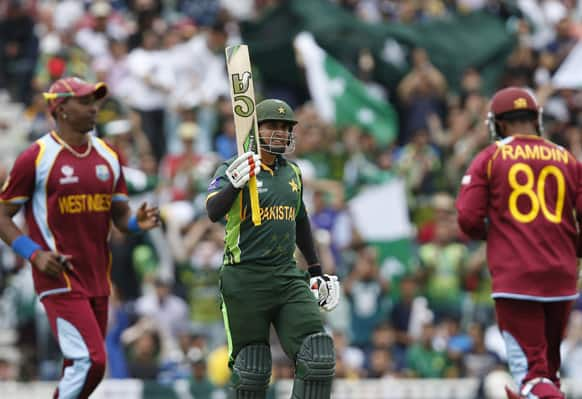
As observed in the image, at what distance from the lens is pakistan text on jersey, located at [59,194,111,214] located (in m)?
11.3

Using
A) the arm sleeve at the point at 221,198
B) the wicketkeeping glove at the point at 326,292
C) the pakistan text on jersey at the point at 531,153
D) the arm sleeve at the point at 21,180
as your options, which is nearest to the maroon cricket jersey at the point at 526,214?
the pakistan text on jersey at the point at 531,153

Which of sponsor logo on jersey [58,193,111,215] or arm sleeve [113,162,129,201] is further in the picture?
arm sleeve [113,162,129,201]

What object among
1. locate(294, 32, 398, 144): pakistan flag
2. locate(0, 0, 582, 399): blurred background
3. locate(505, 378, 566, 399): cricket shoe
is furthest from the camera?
locate(294, 32, 398, 144): pakistan flag

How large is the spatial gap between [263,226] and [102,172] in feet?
5.42

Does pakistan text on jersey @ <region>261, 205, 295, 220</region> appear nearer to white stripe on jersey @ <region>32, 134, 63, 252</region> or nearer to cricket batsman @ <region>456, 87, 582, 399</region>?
cricket batsman @ <region>456, 87, 582, 399</region>

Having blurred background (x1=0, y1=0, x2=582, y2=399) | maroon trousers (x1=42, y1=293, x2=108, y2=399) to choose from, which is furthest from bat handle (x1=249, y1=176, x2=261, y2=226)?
blurred background (x1=0, y1=0, x2=582, y2=399)

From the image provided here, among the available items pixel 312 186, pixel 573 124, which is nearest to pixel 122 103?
pixel 312 186

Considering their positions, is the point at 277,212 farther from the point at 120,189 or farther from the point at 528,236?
the point at 528,236

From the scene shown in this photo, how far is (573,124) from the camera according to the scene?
67.3ft

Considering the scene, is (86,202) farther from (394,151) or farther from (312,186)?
(394,151)

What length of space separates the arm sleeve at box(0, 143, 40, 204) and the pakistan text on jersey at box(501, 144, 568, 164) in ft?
11.8

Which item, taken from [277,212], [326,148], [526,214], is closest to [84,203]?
[277,212]

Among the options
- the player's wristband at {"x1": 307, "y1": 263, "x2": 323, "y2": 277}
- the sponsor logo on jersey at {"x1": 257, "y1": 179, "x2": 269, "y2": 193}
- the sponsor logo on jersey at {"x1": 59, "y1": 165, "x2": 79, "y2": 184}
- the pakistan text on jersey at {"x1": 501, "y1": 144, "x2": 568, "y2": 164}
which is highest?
the sponsor logo on jersey at {"x1": 59, "y1": 165, "x2": 79, "y2": 184}

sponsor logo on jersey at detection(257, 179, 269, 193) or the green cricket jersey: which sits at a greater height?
sponsor logo on jersey at detection(257, 179, 269, 193)
